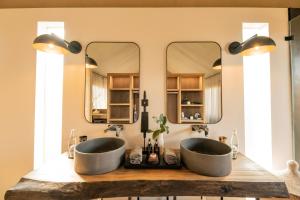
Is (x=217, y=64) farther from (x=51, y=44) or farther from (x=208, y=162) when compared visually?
(x=51, y=44)

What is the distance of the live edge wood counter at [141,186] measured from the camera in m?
0.76

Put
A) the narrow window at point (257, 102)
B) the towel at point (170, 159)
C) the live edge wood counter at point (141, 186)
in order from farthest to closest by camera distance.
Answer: the narrow window at point (257, 102)
the towel at point (170, 159)
the live edge wood counter at point (141, 186)

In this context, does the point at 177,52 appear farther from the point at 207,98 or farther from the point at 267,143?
the point at 267,143

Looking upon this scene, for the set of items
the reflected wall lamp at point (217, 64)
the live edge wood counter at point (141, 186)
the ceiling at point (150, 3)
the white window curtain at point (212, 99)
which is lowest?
the live edge wood counter at point (141, 186)

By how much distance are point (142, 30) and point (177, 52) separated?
37 centimetres

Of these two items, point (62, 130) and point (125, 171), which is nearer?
point (125, 171)

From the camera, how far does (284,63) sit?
1.30 metres

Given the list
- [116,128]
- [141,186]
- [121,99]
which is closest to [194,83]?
[121,99]

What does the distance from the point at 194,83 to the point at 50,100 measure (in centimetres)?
136

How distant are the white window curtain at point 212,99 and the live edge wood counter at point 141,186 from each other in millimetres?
514

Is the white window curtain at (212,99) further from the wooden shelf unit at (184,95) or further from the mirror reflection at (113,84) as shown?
the mirror reflection at (113,84)

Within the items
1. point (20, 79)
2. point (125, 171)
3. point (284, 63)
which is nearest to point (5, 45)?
point (20, 79)

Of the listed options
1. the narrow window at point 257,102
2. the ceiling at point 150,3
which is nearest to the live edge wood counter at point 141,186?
the narrow window at point 257,102

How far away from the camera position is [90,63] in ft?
4.33
